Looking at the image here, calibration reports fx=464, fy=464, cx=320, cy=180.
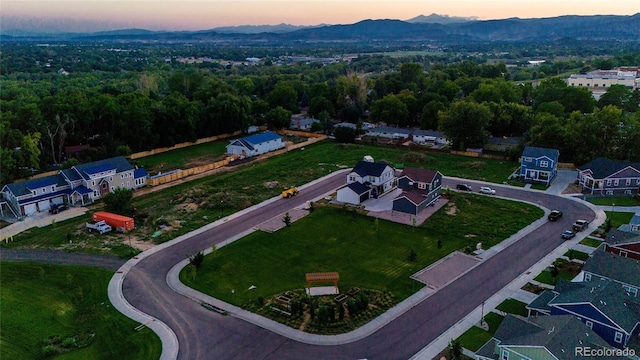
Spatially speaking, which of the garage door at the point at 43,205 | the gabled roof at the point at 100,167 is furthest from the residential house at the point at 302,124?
the garage door at the point at 43,205

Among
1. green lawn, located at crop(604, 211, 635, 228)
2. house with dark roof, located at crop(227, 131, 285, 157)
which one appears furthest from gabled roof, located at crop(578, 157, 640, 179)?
house with dark roof, located at crop(227, 131, 285, 157)

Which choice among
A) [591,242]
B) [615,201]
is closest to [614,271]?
[591,242]

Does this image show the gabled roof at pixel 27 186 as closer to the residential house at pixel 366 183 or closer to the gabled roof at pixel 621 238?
the residential house at pixel 366 183

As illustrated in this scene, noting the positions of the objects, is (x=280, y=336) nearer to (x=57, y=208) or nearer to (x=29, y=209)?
(x=57, y=208)

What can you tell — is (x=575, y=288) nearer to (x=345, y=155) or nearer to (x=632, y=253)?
(x=632, y=253)

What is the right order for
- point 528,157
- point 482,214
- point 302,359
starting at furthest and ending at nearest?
point 528,157
point 482,214
point 302,359

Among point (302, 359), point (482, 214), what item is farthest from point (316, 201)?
point (302, 359)

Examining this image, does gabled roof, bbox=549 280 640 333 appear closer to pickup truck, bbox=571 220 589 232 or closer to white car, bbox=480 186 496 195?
pickup truck, bbox=571 220 589 232
